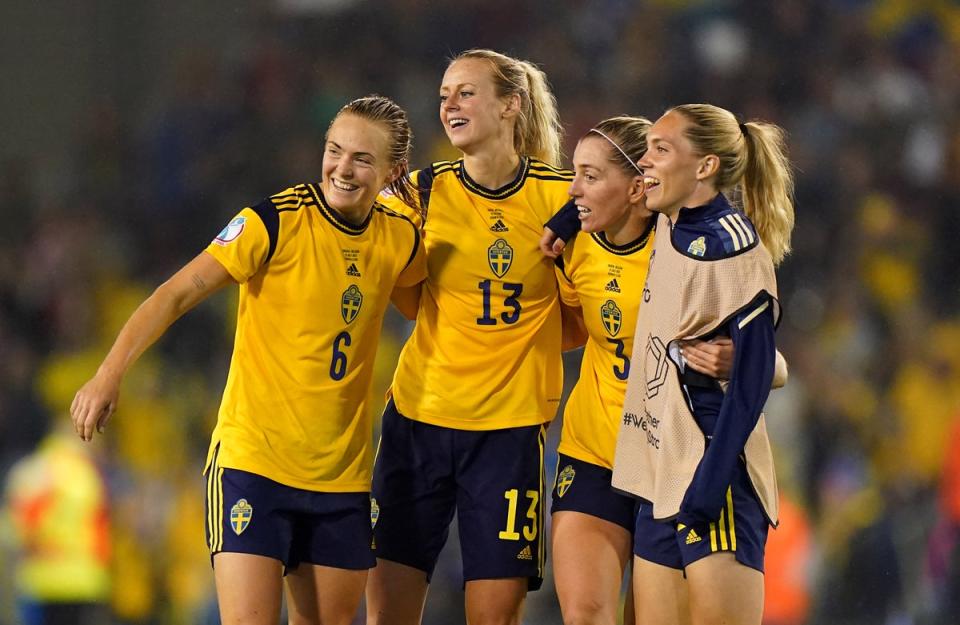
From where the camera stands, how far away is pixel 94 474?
17.8ft

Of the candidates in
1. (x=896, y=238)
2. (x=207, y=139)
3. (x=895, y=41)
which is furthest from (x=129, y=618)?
(x=895, y=41)

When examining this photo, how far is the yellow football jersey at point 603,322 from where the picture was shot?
2895mm

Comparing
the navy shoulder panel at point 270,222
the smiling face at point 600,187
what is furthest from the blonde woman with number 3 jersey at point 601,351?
the navy shoulder panel at point 270,222

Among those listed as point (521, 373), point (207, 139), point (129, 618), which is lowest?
point (129, 618)

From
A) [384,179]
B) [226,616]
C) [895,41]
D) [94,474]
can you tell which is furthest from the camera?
[895,41]

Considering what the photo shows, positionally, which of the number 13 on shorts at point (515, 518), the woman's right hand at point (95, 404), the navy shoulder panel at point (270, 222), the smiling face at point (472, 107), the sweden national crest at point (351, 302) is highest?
the smiling face at point (472, 107)

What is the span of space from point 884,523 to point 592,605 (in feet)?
10.3

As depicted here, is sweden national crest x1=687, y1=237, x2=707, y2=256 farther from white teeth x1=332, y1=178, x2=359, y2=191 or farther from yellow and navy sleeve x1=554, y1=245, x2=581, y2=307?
white teeth x1=332, y1=178, x2=359, y2=191

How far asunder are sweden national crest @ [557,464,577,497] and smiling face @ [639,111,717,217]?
71cm

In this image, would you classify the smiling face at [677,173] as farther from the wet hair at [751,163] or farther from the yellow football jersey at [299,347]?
the yellow football jersey at [299,347]

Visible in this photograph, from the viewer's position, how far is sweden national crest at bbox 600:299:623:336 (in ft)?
9.51

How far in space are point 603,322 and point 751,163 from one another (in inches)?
20.3

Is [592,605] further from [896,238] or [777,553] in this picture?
[896,238]

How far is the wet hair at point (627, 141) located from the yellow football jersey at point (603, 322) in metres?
0.15
